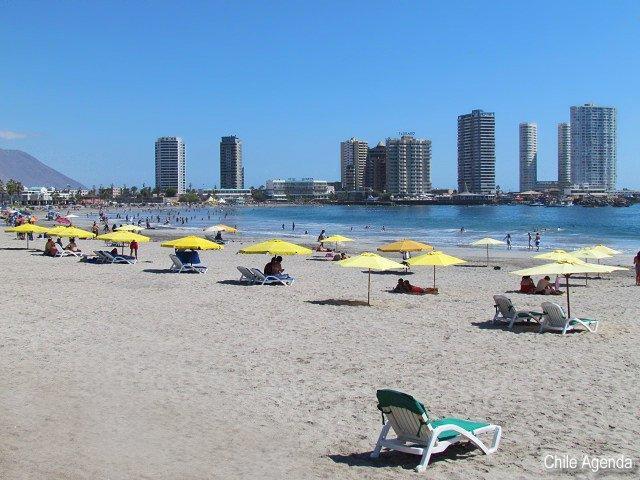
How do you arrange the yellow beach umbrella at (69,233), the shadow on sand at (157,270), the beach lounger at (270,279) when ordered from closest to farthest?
1. the beach lounger at (270,279)
2. the shadow on sand at (157,270)
3. the yellow beach umbrella at (69,233)

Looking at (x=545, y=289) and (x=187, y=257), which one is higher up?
(x=187, y=257)

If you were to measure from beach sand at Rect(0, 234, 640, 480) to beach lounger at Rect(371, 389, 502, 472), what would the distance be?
0.41 feet

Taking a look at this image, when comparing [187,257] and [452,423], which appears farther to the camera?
[187,257]

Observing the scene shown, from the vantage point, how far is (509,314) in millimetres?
13562

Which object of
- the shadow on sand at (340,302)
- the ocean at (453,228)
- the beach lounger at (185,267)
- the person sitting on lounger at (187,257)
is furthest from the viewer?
the ocean at (453,228)

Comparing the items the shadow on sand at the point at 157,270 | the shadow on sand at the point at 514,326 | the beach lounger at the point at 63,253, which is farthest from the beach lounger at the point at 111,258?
the shadow on sand at the point at 514,326

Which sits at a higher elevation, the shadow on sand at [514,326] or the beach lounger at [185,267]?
the beach lounger at [185,267]

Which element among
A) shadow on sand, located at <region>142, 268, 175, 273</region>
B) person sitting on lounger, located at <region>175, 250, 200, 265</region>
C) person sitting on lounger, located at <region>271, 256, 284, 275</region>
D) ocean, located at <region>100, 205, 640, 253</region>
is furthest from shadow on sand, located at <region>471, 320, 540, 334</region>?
ocean, located at <region>100, 205, 640, 253</region>

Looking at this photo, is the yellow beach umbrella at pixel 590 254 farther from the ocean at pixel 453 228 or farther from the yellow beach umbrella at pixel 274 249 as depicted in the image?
the ocean at pixel 453 228

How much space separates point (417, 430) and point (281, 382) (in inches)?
117

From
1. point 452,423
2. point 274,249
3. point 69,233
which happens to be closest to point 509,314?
point 452,423

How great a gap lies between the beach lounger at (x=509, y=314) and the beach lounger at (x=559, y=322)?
26 cm

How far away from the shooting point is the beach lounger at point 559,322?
12.8 metres

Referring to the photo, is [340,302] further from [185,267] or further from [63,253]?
[63,253]
